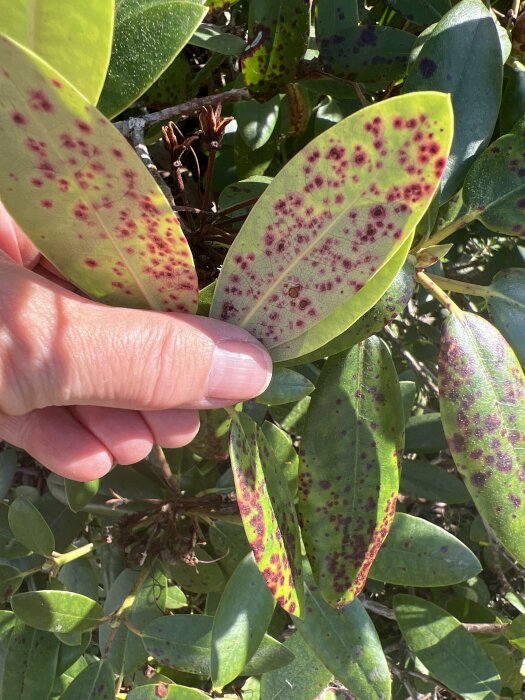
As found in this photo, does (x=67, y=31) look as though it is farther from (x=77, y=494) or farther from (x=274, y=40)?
(x=77, y=494)

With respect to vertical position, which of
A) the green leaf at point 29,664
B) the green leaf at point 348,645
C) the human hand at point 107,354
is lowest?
the green leaf at point 29,664

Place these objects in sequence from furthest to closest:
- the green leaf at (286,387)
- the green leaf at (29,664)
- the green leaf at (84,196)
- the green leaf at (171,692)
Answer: the green leaf at (29,664)
the green leaf at (171,692)
the green leaf at (286,387)
the green leaf at (84,196)

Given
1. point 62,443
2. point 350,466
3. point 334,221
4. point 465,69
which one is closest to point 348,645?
point 350,466

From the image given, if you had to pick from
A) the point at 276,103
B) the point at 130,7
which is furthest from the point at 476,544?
the point at 130,7

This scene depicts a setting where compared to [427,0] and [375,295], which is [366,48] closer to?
[427,0]

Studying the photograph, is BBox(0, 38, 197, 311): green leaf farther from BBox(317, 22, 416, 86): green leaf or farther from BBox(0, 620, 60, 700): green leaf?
BBox(0, 620, 60, 700): green leaf

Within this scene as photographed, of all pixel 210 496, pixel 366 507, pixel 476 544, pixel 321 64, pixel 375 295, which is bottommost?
pixel 476 544

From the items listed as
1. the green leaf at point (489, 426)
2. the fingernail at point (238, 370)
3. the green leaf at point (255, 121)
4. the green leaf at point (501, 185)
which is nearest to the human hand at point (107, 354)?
the fingernail at point (238, 370)

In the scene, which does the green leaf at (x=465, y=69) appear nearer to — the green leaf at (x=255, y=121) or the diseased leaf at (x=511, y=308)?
the diseased leaf at (x=511, y=308)
